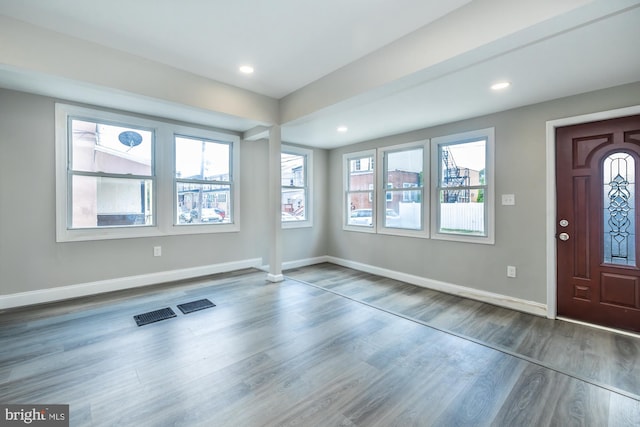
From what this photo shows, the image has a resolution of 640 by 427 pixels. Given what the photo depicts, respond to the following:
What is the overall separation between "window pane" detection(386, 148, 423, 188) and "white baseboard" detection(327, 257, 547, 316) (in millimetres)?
1503

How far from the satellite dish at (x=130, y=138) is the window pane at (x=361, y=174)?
143 inches

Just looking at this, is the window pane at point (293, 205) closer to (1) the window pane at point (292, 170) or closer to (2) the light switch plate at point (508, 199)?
(1) the window pane at point (292, 170)

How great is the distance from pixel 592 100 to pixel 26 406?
17.5 feet

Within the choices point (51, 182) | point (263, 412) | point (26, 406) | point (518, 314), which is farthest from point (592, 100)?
point (51, 182)

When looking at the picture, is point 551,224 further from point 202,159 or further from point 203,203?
point 202,159

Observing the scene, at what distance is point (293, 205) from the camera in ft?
18.5

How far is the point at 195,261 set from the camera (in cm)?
452

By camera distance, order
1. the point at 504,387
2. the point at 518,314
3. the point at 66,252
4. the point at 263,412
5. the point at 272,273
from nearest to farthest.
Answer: the point at 263,412 → the point at 504,387 → the point at 518,314 → the point at 66,252 → the point at 272,273

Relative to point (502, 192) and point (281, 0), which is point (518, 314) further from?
point (281, 0)

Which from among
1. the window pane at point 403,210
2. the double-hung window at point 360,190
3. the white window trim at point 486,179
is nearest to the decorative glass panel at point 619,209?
the white window trim at point 486,179

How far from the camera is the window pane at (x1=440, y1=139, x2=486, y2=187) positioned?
12.5ft

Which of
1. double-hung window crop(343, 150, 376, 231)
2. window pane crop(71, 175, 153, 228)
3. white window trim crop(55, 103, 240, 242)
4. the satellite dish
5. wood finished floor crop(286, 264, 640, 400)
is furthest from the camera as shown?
double-hung window crop(343, 150, 376, 231)

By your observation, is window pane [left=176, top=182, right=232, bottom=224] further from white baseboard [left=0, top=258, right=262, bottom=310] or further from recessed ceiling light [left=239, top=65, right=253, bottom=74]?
recessed ceiling light [left=239, top=65, right=253, bottom=74]

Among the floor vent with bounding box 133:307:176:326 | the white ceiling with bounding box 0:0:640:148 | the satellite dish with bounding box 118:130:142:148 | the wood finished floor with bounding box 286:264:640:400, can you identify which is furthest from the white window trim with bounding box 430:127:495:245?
the satellite dish with bounding box 118:130:142:148
